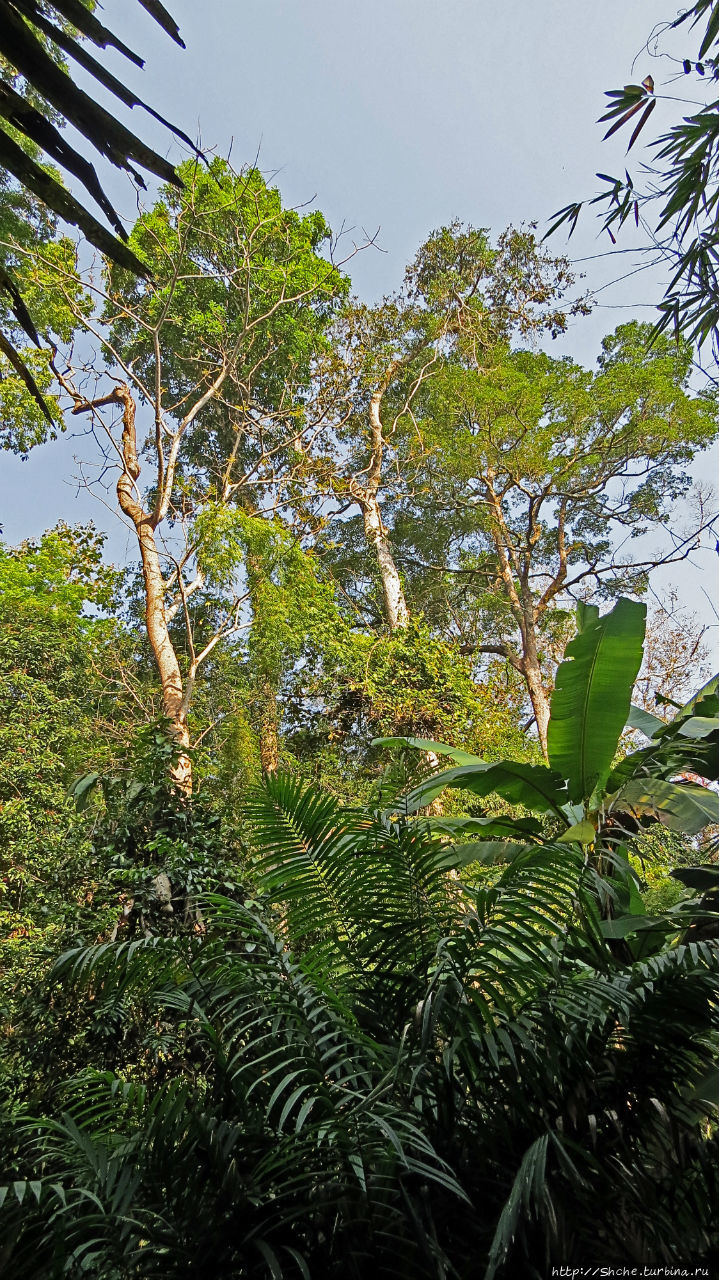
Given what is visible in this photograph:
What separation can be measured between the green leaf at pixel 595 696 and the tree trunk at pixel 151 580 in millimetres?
4721

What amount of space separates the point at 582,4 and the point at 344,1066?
5.34 metres

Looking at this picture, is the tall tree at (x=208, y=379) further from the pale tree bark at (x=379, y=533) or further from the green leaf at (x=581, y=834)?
the green leaf at (x=581, y=834)

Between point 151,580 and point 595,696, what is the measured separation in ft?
20.7

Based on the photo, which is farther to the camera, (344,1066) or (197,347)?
(197,347)

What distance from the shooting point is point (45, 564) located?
8.73m

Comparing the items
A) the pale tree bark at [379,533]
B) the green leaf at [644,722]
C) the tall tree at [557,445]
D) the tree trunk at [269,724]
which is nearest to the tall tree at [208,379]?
the tree trunk at [269,724]

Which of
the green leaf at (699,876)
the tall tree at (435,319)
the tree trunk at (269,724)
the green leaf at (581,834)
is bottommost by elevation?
the green leaf at (699,876)

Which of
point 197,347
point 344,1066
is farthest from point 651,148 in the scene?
point 197,347

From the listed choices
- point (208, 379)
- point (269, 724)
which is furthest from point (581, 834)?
point (208, 379)

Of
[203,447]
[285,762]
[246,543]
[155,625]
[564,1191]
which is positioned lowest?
[564,1191]

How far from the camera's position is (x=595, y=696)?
278 cm

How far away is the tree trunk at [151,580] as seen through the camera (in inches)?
293

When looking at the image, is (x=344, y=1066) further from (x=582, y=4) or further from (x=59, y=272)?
(x=59, y=272)

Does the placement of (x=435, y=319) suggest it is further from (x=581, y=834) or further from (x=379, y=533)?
(x=581, y=834)
